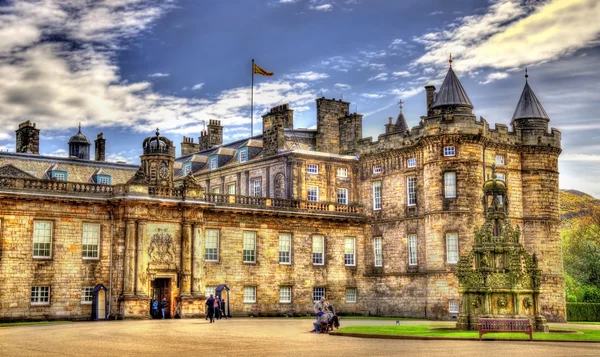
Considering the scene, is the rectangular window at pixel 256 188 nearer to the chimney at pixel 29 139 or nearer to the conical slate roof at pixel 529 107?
the chimney at pixel 29 139

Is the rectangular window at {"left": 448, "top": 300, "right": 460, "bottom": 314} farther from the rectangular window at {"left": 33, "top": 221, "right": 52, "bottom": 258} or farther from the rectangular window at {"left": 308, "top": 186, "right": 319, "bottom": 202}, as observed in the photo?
the rectangular window at {"left": 33, "top": 221, "right": 52, "bottom": 258}

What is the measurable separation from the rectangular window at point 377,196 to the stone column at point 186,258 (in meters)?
14.9

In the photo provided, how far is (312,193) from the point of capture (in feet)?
180

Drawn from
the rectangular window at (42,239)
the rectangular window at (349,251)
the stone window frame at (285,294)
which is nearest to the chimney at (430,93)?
the rectangular window at (349,251)

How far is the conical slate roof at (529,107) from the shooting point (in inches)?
2100

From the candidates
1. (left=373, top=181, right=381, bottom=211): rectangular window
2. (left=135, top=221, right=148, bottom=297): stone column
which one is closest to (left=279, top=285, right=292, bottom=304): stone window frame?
(left=373, top=181, right=381, bottom=211): rectangular window

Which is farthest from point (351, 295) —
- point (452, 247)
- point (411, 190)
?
point (452, 247)

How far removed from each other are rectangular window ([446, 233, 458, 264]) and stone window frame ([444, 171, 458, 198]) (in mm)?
2548

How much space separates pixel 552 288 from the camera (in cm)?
5084

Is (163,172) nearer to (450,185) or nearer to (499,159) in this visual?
(450,185)

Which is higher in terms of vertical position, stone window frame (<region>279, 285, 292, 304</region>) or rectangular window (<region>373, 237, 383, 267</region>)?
rectangular window (<region>373, 237, 383, 267</region>)

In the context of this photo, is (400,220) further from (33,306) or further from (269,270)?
(33,306)

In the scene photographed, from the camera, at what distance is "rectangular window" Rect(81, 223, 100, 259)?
43094 millimetres

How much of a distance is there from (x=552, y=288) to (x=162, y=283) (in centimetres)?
2552
